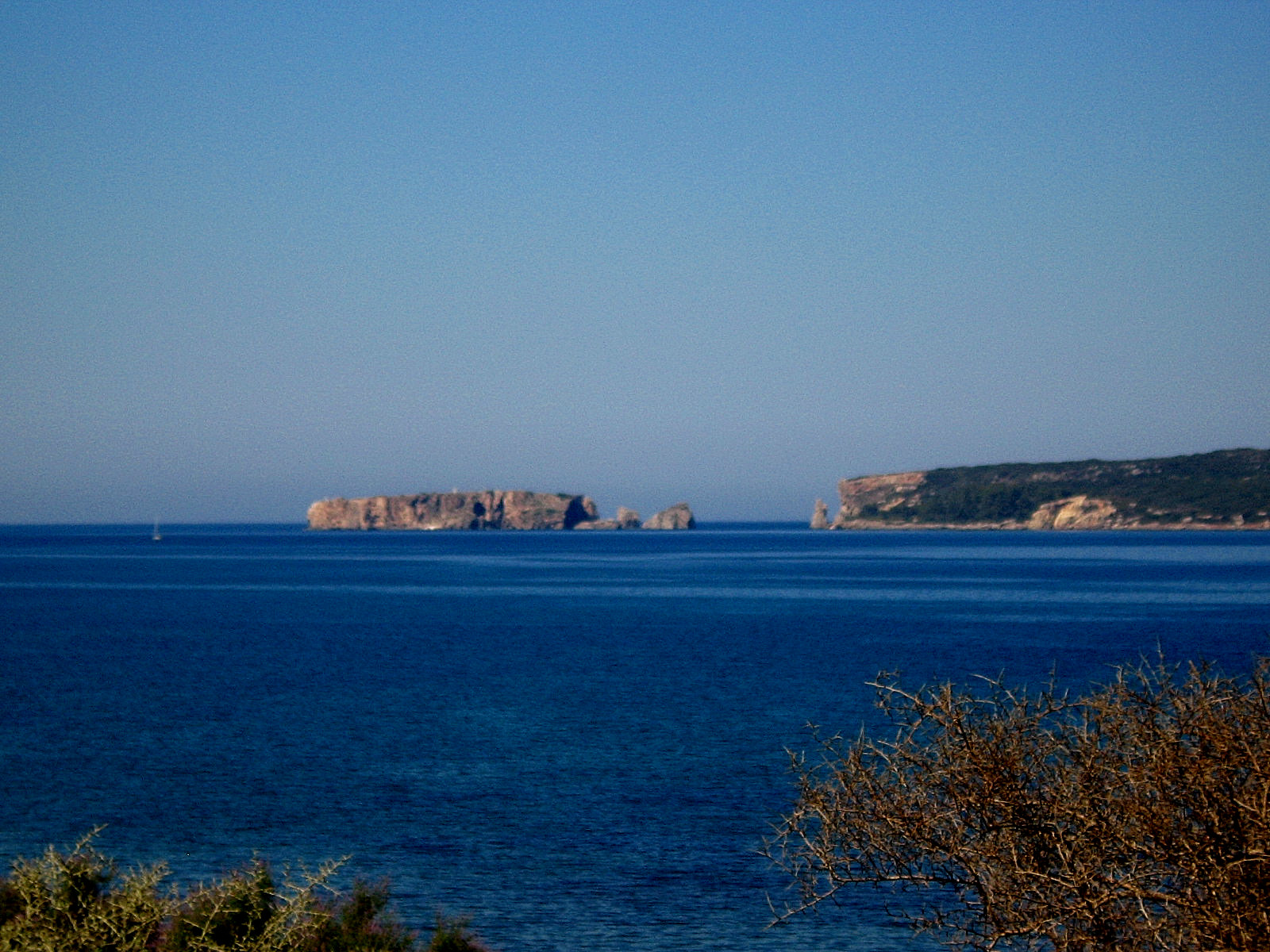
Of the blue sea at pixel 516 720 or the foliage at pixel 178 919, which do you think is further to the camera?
the blue sea at pixel 516 720

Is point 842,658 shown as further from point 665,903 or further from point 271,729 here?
point 665,903

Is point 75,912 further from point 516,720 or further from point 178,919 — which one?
point 516,720

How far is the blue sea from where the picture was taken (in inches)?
810

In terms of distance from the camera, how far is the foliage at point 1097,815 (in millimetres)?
9680

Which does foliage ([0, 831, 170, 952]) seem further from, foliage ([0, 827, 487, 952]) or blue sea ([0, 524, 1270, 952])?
blue sea ([0, 524, 1270, 952])

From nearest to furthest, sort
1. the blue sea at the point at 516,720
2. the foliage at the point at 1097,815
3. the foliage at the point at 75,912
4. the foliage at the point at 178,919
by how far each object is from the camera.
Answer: the foliage at the point at 1097,815 < the foliage at the point at 75,912 < the foliage at the point at 178,919 < the blue sea at the point at 516,720

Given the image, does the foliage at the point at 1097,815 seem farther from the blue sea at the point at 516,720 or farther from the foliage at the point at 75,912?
the foliage at the point at 75,912

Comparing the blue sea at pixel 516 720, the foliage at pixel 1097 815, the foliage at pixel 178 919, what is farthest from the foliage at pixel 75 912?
the foliage at pixel 1097 815

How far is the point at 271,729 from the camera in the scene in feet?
114

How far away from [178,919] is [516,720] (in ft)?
77.5

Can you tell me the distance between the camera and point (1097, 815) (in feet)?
34.6

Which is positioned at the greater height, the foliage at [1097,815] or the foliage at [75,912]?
the foliage at [1097,815]

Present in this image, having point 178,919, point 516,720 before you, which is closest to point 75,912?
point 178,919

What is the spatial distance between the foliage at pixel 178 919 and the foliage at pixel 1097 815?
15.8 ft
